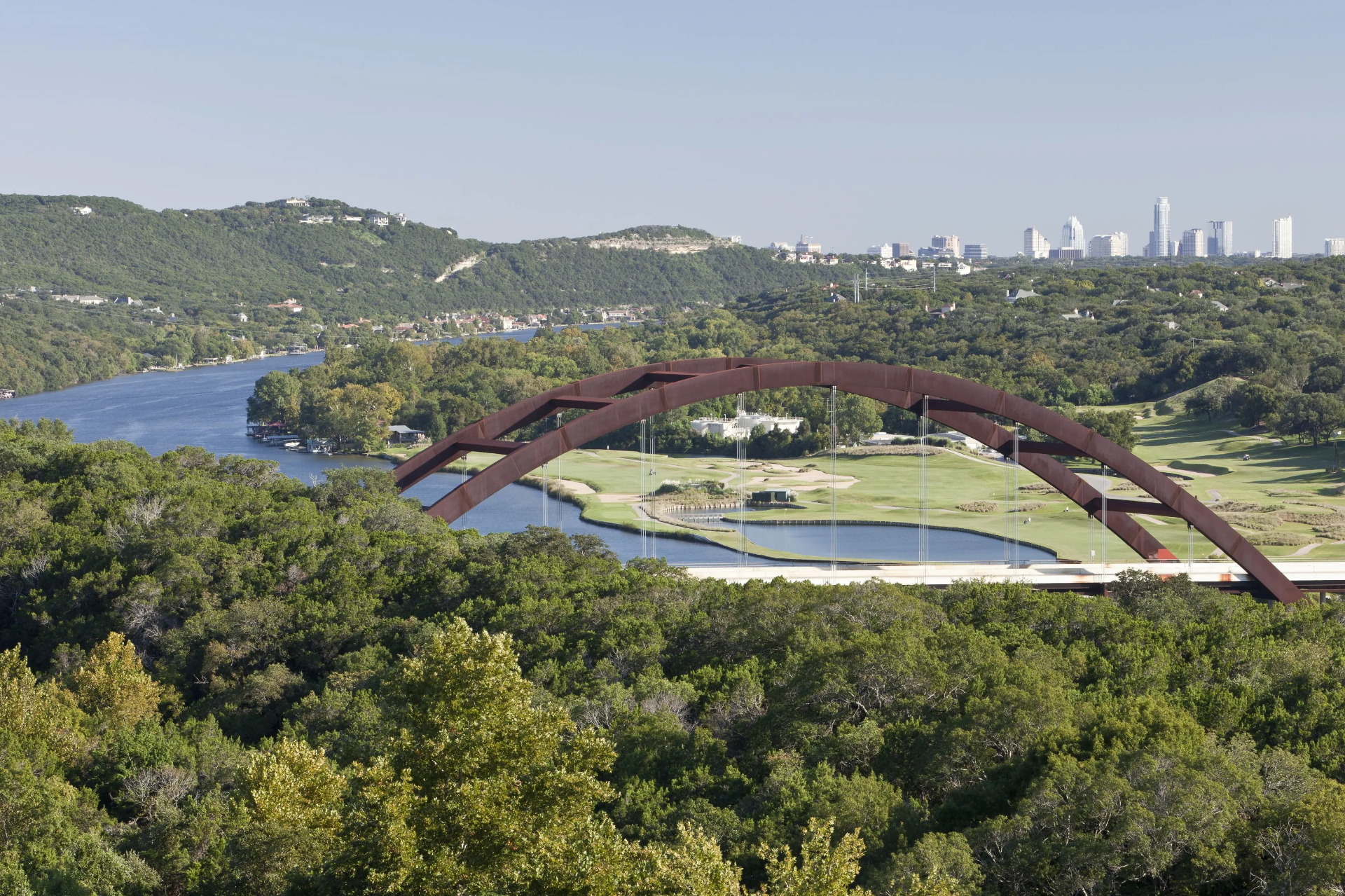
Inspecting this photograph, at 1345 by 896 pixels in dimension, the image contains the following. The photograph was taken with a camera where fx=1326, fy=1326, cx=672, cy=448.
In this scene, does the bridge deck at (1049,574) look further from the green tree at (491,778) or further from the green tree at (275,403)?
the green tree at (275,403)

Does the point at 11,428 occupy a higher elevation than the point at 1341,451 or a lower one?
higher

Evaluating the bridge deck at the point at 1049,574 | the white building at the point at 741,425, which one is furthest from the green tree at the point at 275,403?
the bridge deck at the point at 1049,574

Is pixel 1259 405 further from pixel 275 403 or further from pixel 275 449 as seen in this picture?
pixel 275 403

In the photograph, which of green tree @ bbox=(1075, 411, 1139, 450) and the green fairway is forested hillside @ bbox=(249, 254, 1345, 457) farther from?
the green fairway

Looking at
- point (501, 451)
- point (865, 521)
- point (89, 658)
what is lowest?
point (865, 521)

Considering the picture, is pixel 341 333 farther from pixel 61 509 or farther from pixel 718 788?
pixel 718 788

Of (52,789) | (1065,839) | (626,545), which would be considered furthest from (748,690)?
(626,545)

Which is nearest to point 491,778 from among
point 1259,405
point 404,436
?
point 1259,405

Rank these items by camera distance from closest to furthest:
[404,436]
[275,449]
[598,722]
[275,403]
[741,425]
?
[598,722] → [741,425] → [275,449] → [404,436] → [275,403]
